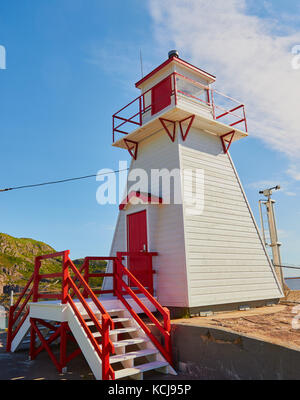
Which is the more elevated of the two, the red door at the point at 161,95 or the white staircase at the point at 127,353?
the red door at the point at 161,95

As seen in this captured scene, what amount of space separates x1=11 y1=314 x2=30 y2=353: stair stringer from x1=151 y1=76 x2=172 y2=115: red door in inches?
327

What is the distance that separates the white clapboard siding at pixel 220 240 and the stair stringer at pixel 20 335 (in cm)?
467

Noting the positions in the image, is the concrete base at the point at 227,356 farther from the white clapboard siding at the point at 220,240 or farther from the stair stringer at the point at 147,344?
the white clapboard siding at the point at 220,240

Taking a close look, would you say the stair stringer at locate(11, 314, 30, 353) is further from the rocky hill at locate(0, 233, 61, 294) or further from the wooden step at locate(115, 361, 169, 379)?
the rocky hill at locate(0, 233, 61, 294)

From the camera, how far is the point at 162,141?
1117 cm

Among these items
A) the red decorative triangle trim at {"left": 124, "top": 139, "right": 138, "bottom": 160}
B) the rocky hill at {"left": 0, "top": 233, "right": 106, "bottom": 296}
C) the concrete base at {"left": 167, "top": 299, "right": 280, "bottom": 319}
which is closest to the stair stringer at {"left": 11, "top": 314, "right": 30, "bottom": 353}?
the concrete base at {"left": 167, "top": 299, "right": 280, "bottom": 319}

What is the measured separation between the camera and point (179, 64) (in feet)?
38.0

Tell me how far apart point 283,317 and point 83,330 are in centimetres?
509

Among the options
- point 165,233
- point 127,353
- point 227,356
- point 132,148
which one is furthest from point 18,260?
point 227,356

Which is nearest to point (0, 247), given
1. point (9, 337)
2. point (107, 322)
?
point (9, 337)

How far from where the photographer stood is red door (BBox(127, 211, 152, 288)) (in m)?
9.85

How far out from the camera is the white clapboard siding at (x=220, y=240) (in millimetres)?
9164

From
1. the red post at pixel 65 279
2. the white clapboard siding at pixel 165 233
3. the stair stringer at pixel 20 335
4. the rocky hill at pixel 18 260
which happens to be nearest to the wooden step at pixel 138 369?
the red post at pixel 65 279

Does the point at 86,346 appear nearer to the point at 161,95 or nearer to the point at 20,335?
the point at 20,335
